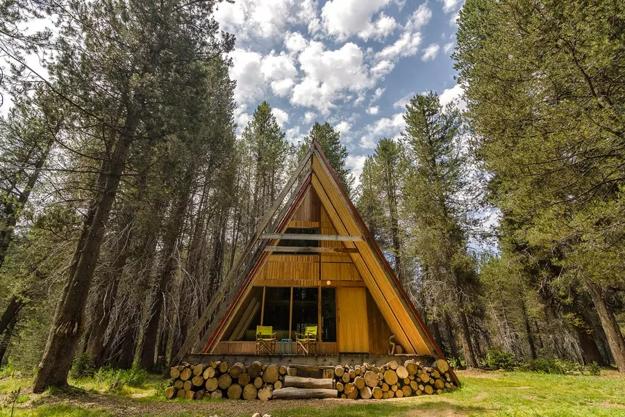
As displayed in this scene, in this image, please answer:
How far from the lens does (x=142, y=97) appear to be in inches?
307

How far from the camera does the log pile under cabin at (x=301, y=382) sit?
7082mm

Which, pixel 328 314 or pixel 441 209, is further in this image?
pixel 441 209

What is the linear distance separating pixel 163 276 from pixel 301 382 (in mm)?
6786

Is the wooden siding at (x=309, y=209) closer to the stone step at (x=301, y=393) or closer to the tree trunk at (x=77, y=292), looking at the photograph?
the stone step at (x=301, y=393)

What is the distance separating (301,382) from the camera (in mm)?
7355

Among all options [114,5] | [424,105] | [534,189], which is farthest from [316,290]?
[424,105]

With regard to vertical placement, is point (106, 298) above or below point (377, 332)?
above

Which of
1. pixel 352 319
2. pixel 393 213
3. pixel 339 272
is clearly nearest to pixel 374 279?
pixel 339 272

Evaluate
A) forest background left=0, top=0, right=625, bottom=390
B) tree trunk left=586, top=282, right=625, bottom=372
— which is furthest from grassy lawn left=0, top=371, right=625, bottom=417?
tree trunk left=586, top=282, right=625, bottom=372

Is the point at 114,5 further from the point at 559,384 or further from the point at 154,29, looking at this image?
the point at 559,384

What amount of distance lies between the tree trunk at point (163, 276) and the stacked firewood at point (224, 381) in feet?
14.8

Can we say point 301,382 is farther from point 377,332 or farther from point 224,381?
point 377,332

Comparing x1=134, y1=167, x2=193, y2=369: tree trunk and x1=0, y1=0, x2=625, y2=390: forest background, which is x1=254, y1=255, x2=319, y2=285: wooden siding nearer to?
x1=0, y1=0, x2=625, y2=390: forest background

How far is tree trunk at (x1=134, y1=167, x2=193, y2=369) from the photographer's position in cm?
1110
